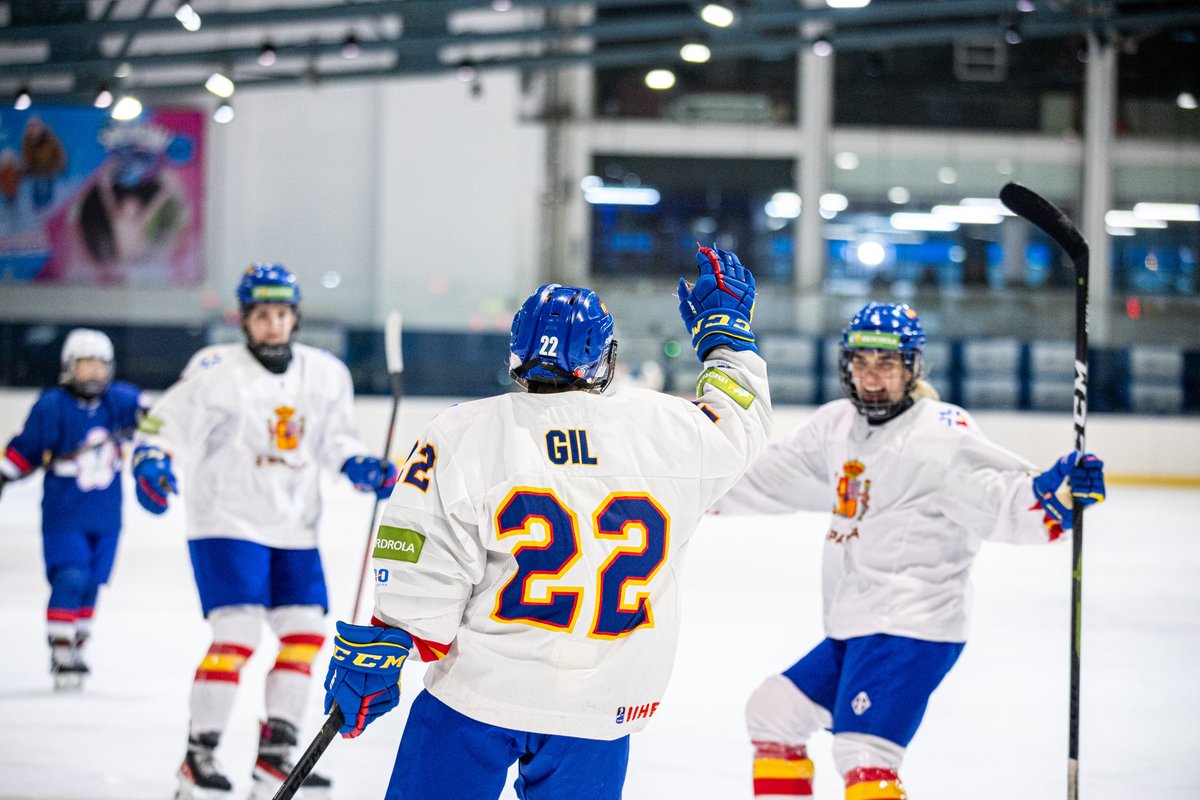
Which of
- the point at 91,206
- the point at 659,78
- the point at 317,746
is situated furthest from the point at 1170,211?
the point at 317,746

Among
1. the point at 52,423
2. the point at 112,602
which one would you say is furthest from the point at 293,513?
the point at 112,602

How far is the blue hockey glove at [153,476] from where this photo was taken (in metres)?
3.35

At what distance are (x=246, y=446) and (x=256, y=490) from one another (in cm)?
13

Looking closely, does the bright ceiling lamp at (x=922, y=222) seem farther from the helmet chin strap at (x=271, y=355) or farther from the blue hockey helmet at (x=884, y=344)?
the blue hockey helmet at (x=884, y=344)

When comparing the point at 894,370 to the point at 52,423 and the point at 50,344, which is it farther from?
the point at 50,344

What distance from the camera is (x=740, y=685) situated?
471 cm

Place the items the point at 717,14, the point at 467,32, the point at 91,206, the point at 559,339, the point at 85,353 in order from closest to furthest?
1. the point at 559,339
2. the point at 85,353
3. the point at 717,14
4. the point at 467,32
5. the point at 91,206

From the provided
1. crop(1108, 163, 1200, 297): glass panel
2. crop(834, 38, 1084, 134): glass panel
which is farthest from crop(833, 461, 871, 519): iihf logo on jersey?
crop(834, 38, 1084, 134): glass panel

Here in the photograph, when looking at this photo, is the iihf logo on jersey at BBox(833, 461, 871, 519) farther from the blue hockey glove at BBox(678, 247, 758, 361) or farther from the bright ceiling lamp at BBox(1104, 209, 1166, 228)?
the bright ceiling lamp at BBox(1104, 209, 1166, 228)

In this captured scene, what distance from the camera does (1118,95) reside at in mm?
14734

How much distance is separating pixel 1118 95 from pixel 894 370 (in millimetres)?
13508

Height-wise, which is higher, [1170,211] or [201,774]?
[1170,211]

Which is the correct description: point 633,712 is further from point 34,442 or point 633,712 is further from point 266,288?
point 34,442

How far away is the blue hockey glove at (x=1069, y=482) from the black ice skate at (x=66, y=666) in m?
3.36
